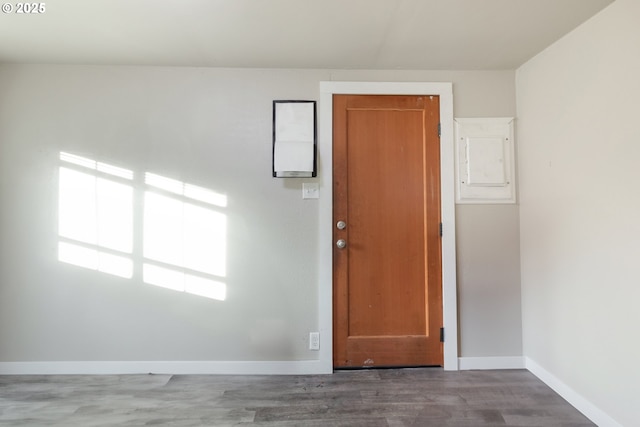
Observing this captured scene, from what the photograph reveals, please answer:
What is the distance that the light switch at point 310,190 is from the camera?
7.80 feet

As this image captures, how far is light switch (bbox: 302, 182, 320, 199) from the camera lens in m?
2.38

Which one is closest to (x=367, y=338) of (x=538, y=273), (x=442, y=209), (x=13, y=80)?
(x=442, y=209)

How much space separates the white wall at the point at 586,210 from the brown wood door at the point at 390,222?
67 centimetres

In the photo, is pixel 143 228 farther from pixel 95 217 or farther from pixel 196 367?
pixel 196 367

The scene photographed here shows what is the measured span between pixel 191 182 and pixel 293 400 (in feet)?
5.56

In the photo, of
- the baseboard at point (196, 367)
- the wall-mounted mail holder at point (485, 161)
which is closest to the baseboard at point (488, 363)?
the baseboard at point (196, 367)

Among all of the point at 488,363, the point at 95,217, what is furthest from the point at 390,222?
the point at 95,217

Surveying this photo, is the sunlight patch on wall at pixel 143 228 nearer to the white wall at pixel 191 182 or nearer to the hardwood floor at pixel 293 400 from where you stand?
the white wall at pixel 191 182

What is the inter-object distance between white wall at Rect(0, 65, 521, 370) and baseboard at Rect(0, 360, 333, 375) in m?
0.04

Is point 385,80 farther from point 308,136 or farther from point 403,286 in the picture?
point 403,286

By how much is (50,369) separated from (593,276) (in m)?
3.69

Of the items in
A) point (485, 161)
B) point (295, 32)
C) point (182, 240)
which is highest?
point (295, 32)

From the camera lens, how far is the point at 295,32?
1.90 metres

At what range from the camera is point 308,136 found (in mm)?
2377
